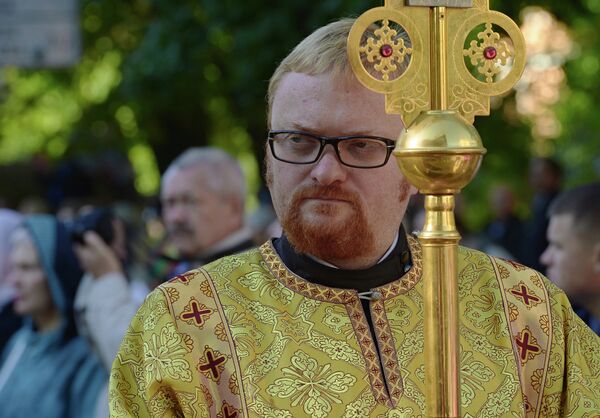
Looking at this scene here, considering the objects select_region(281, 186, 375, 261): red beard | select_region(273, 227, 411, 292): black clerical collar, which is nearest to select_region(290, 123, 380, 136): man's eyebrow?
select_region(281, 186, 375, 261): red beard

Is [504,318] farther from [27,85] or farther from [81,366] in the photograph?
[27,85]

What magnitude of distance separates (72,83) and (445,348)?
16589 mm

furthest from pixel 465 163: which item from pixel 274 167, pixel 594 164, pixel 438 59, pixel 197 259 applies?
pixel 594 164

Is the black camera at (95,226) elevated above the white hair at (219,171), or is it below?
below

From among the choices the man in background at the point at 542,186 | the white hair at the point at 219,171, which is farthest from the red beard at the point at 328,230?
the man in background at the point at 542,186

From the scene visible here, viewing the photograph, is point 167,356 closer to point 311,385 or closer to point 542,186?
point 311,385

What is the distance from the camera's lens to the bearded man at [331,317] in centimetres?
294

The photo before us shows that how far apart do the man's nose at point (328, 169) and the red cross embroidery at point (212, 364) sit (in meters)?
0.46

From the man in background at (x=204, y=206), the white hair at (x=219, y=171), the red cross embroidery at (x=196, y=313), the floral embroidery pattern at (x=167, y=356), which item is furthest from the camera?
the white hair at (x=219, y=171)

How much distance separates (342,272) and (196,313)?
372 millimetres

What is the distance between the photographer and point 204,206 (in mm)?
6652

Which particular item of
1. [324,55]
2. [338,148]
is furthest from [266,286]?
[324,55]

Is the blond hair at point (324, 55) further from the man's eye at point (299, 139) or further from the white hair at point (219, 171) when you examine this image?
the white hair at point (219, 171)

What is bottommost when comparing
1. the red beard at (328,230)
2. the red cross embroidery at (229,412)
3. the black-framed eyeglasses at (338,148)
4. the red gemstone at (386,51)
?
the red cross embroidery at (229,412)
